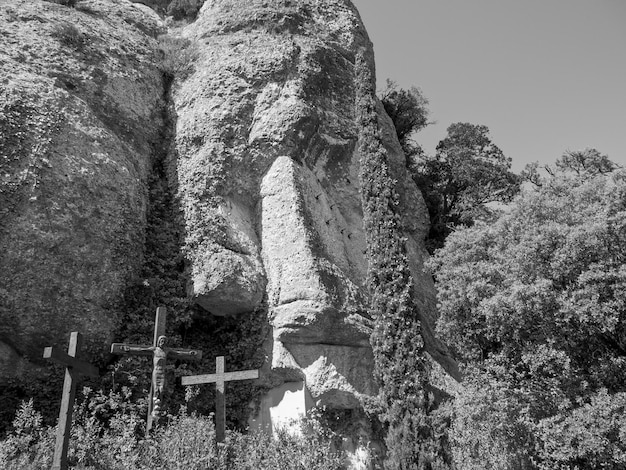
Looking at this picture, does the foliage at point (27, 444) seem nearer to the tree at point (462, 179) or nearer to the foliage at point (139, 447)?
the foliage at point (139, 447)

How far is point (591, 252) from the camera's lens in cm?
1090

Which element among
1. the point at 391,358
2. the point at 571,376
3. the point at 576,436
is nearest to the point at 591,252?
the point at 571,376

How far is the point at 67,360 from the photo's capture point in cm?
761

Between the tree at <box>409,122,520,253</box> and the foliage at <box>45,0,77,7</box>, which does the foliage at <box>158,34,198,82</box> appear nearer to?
the foliage at <box>45,0,77,7</box>

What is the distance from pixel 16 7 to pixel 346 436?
1384cm

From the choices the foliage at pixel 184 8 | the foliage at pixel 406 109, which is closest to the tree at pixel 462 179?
the foliage at pixel 406 109

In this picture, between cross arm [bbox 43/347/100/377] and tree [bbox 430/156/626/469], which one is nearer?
cross arm [bbox 43/347/100/377]

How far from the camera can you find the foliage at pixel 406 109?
21.6m

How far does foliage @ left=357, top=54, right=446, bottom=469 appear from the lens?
9531 millimetres

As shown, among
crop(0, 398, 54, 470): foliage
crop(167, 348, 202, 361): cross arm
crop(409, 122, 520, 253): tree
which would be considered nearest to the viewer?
crop(0, 398, 54, 470): foliage

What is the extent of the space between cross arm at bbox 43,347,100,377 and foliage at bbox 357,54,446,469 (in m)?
5.57

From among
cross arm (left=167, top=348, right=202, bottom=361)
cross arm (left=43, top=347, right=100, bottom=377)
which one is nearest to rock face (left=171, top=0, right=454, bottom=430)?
cross arm (left=167, top=348, right=202, bottom=361)

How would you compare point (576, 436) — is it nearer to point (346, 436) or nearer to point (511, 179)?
point (346, 436)

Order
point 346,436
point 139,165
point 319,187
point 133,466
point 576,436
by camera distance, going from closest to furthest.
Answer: point 133,466
point 576,436
point 346,436
point 139,165
point 319,187
